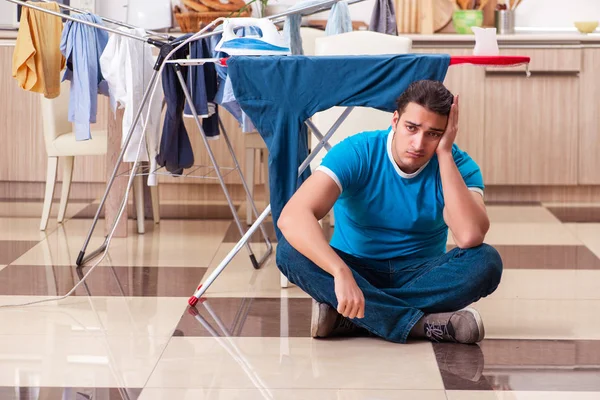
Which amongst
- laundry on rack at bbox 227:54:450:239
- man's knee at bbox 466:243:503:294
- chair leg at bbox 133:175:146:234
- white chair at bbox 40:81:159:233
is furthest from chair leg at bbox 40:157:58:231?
man's knee at bbox 466:243:503:294

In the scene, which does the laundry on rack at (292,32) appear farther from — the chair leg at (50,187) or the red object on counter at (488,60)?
the chair leg at (50,187)

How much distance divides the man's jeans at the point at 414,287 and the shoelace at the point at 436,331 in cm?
4

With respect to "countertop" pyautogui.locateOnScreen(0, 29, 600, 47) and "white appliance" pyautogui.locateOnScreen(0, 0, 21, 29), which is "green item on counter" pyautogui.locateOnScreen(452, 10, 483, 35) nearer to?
"countertop" pyautogui.locateOnScreen(0, 29, 600, 47)

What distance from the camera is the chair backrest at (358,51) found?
12.7 feet

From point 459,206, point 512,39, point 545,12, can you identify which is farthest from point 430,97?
point 545,12

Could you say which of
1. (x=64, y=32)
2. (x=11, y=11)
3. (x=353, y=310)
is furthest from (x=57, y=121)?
(x=353, y=310)

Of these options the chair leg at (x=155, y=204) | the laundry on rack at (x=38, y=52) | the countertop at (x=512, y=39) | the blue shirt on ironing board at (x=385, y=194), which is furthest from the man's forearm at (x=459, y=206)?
the countertop at (x=512, y=39)

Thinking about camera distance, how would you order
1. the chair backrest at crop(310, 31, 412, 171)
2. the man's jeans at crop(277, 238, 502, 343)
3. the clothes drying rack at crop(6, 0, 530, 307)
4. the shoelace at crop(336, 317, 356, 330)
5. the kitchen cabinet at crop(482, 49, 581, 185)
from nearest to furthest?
1. the man's jeans at crop(277, 238, 502, 343)
2. the shoelace at crop(336, 317, 356, 330)
3. the clothes drying rack at crop(6, 0, 530, 307)
4. the chair backrest at crop(310, 31, 412, 171)
5. the kitchen cabinet at crop(482, 49, 581, 185)

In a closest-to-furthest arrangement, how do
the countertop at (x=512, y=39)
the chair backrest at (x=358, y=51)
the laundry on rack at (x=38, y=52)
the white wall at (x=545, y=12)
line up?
the laundry on rack at (x=38, y=52) → the chair backrest at (x=358, y=51) → the countertop at (x=512, y=39) → the white wall at (x=545, y=12)

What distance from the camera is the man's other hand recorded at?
229cm

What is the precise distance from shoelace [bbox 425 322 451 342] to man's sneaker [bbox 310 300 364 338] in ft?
0.71

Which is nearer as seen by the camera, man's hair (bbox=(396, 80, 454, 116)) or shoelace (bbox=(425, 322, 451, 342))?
man's hair (bbox=(396, 80, 454, 116))

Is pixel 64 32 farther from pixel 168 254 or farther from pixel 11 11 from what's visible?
pixel 11 11

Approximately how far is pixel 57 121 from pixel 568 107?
111 inches
